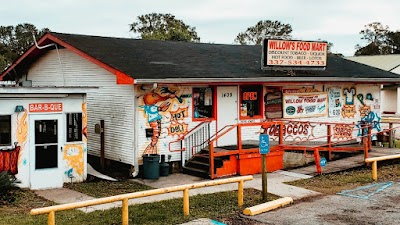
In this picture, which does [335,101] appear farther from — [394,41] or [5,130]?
[394,41]

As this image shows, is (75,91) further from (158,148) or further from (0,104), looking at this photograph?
(158,148)

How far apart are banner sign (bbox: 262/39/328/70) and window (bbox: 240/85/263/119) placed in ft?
3.05

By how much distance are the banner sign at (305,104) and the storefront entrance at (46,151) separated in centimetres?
825

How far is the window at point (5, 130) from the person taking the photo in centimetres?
1289

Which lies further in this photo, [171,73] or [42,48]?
[42,48]

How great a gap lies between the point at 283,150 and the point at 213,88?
2.96m

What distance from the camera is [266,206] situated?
10484 millimetres

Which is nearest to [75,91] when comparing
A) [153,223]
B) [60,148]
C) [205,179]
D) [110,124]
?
[60,148]

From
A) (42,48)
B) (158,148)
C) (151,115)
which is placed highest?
(42,48)

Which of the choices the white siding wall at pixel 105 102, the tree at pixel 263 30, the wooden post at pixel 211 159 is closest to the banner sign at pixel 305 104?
the wooden post at pixel 211 159

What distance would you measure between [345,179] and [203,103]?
495cm

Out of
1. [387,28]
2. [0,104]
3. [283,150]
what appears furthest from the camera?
A: [387,28]

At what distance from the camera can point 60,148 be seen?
540 inches

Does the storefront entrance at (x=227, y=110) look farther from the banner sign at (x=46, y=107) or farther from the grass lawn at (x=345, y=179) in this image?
the banner sign at (x=46, y=107)
